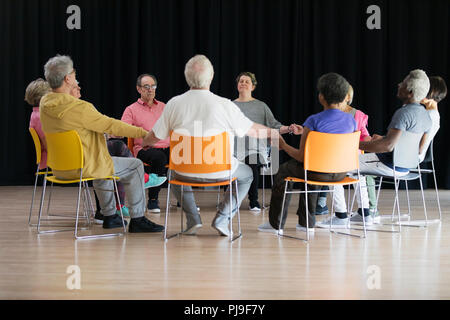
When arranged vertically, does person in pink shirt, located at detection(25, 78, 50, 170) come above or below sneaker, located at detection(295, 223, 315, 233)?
above

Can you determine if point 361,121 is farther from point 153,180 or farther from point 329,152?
point 153,180

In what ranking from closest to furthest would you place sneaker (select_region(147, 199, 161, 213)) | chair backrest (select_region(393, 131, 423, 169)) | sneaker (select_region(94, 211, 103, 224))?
chair backrest (select_region(393, 131, 423, 169)) < sneaker (select_region(94, 211, 103, 224)) < sneaker (select_region(147, 199, 161, 213))

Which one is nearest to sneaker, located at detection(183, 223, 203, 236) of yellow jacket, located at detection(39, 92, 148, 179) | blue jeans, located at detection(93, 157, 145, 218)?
blue jeans, located at detection(93, 157, 145, 218)

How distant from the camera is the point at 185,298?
2717mm

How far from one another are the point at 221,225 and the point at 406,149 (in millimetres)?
1589

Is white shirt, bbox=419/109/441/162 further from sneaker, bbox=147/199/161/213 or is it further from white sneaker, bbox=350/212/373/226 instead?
sneaker, bbox=147/199/161/213

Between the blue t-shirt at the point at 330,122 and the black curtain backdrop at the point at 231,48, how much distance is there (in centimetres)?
372

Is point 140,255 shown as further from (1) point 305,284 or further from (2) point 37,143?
(2) point 37,143

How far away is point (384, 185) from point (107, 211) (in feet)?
15.2

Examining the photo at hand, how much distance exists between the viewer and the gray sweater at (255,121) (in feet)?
18.4

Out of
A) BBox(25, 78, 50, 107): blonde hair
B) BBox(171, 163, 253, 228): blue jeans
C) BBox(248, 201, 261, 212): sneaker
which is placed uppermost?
BBox(25, 78, 50, 107): blonde hair

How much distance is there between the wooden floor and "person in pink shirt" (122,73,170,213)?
82cm

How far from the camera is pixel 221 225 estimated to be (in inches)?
165

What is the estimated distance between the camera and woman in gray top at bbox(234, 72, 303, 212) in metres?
5.59
